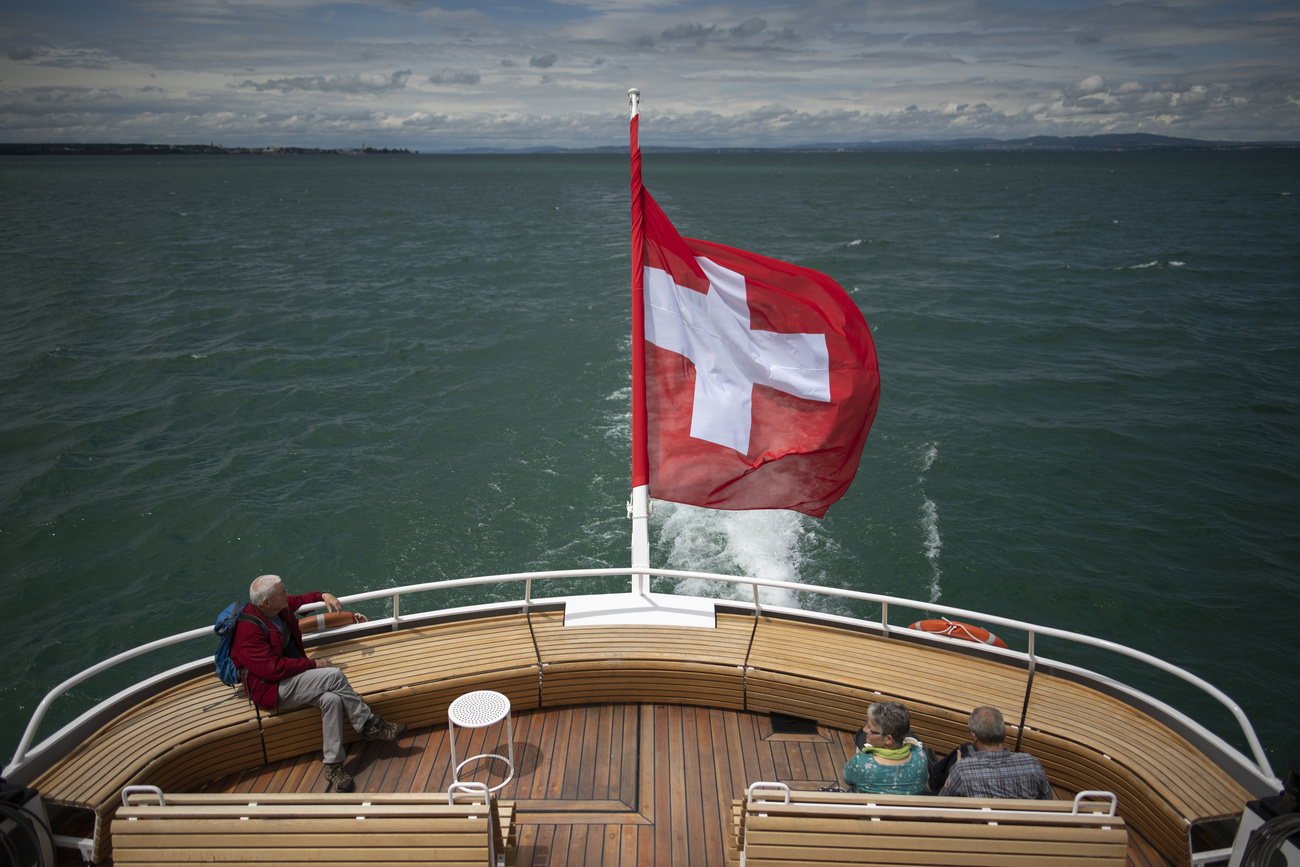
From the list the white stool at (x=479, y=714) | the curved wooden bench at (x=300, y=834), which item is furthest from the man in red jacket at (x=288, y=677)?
the curved wooden bench at (x=300, y=834)

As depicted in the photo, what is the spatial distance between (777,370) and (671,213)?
8067 centimetres

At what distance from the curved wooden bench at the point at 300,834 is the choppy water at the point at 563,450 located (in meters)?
10.8

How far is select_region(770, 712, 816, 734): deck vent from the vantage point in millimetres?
7500

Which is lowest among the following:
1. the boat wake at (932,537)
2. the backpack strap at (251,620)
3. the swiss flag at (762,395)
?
the boat wake at (932,537)

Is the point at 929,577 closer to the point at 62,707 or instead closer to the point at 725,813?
the point at 725,813

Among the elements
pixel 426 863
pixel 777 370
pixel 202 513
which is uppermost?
pixel 777 370

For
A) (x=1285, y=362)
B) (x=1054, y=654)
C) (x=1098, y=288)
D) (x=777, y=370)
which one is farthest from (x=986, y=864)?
(x=1098, y=288)

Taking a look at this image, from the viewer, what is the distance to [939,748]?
707 centimetres

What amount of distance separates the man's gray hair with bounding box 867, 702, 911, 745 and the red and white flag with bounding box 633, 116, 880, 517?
2357mm

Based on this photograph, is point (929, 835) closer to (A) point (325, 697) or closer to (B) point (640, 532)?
(B) point (640, 532)

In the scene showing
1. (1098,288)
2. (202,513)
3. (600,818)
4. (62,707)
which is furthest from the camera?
(1098,288)

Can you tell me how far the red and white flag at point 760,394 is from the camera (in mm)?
7684

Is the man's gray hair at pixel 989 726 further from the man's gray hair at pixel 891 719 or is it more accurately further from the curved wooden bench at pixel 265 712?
the curved wooden bench at pixel 265 712

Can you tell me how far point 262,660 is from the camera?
6625 mm
